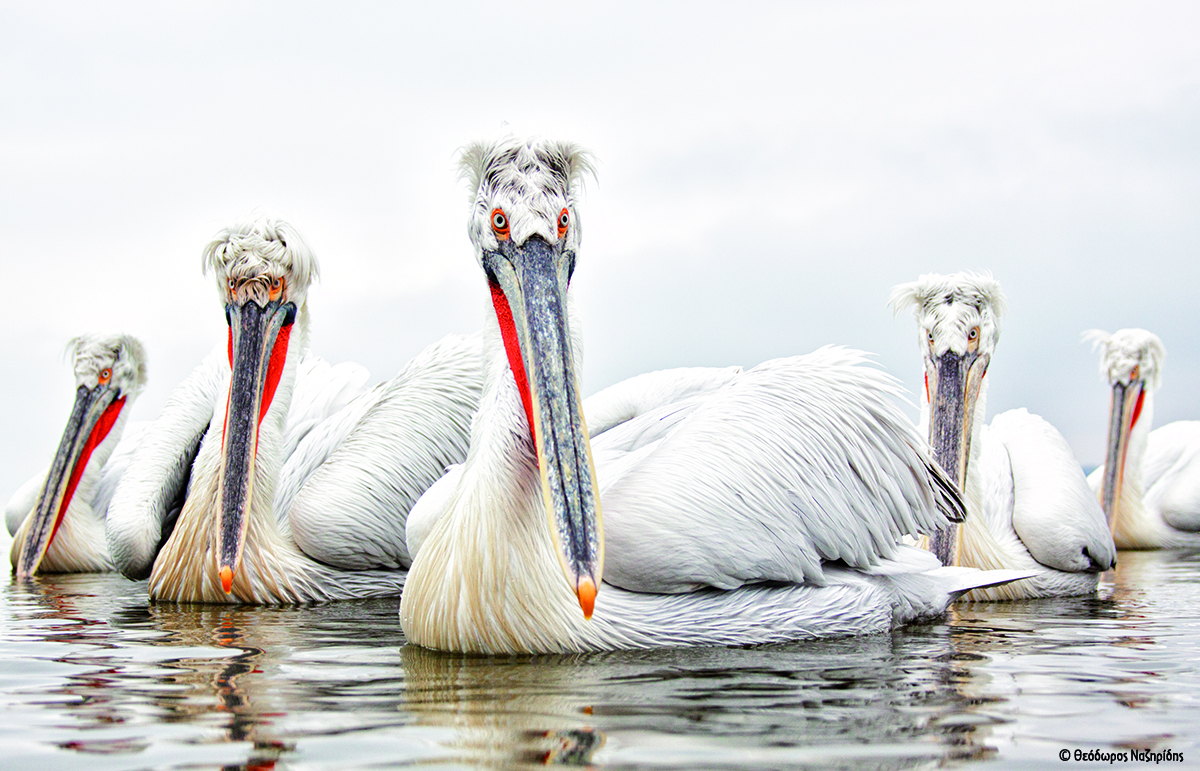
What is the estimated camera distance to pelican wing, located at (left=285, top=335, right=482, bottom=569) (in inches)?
224

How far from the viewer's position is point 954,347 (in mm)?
6230

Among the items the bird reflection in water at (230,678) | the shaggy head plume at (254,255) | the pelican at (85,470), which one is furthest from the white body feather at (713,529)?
the pelican at (85,470)

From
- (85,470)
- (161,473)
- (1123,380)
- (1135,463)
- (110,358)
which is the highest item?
(1123,380)

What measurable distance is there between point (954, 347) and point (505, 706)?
3751mm

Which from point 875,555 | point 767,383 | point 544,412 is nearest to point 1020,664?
point 875,555

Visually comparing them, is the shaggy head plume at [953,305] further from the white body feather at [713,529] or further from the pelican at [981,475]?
the white body feather at [713,529]

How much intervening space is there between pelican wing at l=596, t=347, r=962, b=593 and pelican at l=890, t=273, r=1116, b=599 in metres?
1.35

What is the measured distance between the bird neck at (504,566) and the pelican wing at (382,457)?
5.98ft

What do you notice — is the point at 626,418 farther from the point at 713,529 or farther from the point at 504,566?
the point at 504,566

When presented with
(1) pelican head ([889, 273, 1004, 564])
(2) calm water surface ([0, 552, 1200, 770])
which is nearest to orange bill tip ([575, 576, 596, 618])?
(2) calm water surface ([0, 552, 1200, 770])

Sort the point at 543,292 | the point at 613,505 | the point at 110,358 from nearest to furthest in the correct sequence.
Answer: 1. the point at 543,292
2. the point at 613,505
3. the point at 110,358

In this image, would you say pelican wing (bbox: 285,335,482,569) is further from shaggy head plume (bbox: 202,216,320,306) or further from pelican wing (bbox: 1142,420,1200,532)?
pelican wing (bbox: 1142,420,1200,532)

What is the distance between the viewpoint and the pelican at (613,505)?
147 inches

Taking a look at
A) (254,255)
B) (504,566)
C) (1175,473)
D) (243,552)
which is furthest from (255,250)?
(1175,473)
